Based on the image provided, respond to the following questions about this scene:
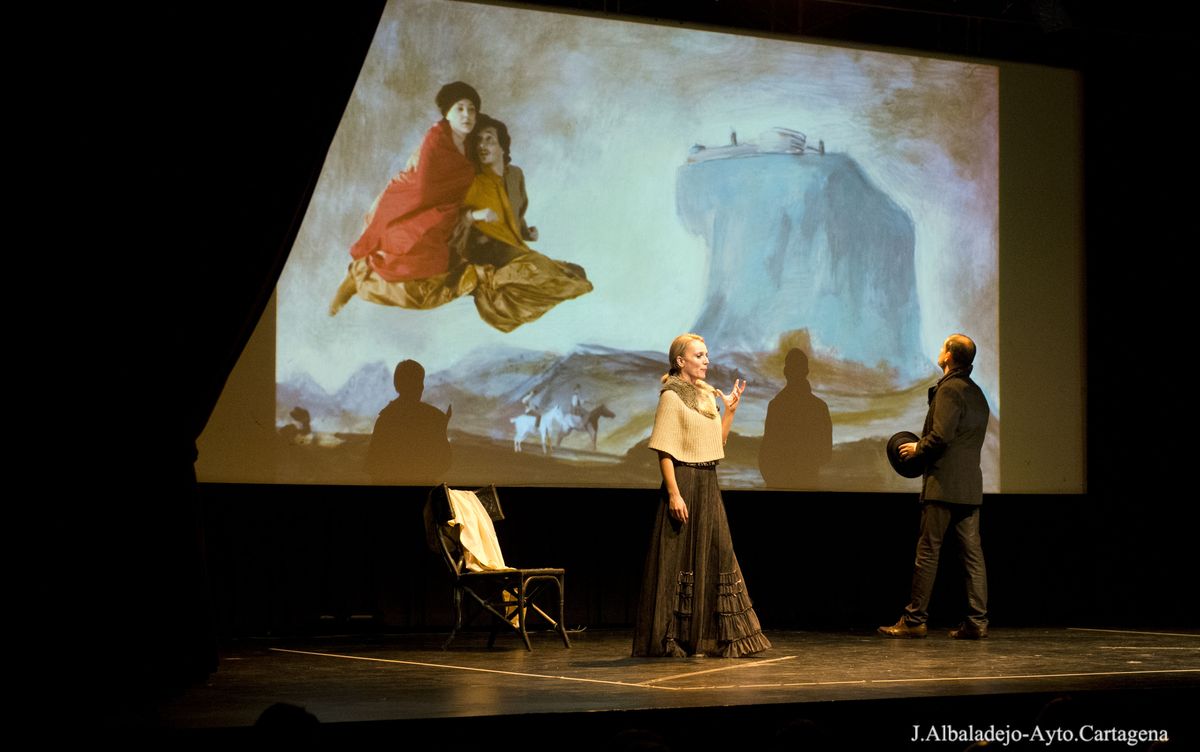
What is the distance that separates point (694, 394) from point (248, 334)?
6.56ft

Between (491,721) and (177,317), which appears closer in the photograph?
(491,721)

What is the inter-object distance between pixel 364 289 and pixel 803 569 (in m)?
3.01

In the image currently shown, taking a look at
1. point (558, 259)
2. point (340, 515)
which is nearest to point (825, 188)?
point (558, 259)

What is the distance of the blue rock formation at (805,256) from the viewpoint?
24.2ft

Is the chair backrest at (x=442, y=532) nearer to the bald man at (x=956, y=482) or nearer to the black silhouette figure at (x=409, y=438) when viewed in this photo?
the black silhouette figure at (x=409, y=438)

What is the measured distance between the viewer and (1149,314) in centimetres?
819

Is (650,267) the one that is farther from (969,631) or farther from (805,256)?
(969,631)

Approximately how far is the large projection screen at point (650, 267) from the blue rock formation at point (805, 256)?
0.01m

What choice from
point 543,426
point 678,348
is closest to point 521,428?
point 543,426

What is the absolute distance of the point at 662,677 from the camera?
15.5ft

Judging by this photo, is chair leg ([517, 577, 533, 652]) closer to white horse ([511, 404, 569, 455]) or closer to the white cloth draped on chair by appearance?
the white cloth draped on chair

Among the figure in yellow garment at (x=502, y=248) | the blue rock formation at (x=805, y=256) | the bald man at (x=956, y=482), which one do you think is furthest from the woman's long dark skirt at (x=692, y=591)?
the blue rock formation at (x=805, y=256)

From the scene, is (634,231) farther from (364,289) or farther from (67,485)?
(67,485)

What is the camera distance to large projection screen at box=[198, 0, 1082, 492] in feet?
22.2
